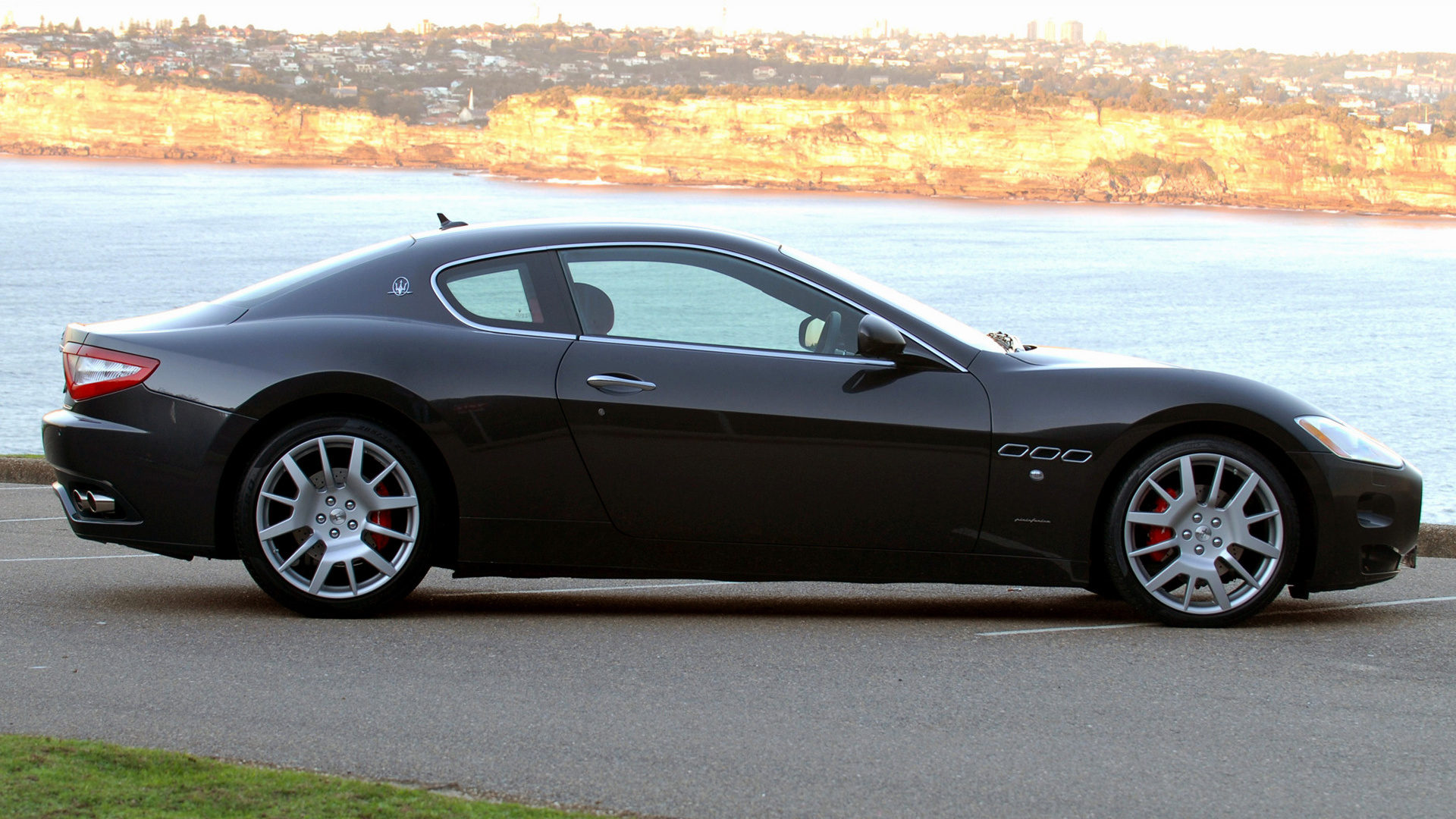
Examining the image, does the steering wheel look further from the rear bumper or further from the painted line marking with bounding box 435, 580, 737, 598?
the rear bumper

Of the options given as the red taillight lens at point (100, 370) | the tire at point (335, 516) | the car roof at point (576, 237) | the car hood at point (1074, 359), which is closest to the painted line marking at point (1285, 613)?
the car hood at point (1074, 359)

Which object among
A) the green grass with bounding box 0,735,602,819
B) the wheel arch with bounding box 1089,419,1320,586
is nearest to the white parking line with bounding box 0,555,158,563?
the green grass with bounding box 0,735,602,819

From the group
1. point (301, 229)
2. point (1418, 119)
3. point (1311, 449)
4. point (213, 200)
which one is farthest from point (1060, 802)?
point (1418, 119)

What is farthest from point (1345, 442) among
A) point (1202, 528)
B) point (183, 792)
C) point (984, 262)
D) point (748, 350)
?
point (984, 262)

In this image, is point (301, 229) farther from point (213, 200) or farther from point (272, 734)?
point (272, 734)

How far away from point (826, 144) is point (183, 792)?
177953 mm

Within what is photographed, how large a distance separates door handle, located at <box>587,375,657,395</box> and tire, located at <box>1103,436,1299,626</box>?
5.33 ft

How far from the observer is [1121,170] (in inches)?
6594

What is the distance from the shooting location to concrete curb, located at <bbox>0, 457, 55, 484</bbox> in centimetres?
896

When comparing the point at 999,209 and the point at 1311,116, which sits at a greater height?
the point at 1311,116

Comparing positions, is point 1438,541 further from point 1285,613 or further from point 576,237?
point 576,237

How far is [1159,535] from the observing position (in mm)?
4965

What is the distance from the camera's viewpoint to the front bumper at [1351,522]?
4941mm

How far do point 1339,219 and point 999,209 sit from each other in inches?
1378
